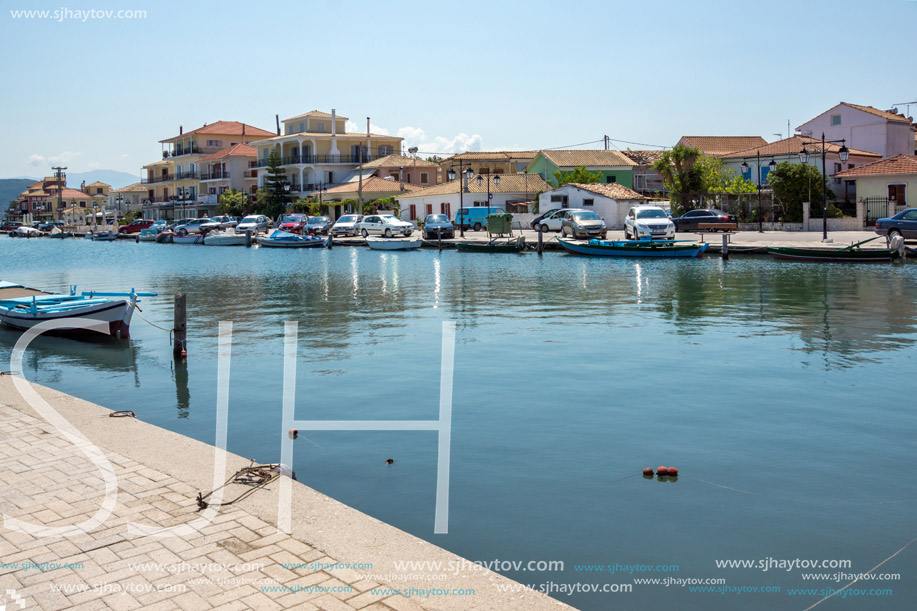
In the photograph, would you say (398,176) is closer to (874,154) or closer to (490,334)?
(874,154)

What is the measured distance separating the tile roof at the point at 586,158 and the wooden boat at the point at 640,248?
35.6 m

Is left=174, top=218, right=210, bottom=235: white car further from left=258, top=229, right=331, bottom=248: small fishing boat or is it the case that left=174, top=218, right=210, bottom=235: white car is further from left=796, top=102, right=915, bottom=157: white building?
left=796, top=102, right=915, bottom=157: white building

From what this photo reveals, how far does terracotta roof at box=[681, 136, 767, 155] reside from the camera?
77625 mm

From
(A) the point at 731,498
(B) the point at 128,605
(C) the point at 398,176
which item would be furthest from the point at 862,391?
(C) the point at 398,176

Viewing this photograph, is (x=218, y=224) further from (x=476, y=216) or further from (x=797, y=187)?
(x=797, y=187)

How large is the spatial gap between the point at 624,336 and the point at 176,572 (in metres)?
15.5

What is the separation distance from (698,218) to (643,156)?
35.6 metres

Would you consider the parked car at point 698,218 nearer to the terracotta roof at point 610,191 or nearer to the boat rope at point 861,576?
the terracotta roof at point 610,191

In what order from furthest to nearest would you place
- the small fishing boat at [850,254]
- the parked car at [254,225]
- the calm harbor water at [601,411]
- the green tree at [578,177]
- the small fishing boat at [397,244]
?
the parked car at [254,225] → the green tree at [578,177] → the small fishing boat at [397,244] → the small fishing boat at [850,254] → the calm harbor water at [601,411]

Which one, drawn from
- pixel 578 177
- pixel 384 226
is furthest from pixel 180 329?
pixel 578 177

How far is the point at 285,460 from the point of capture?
10.5 metres

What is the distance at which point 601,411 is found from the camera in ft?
41.5

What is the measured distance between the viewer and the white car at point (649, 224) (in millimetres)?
46312

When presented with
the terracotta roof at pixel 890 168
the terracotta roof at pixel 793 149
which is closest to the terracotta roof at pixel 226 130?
the terracotta roof at pixel 793 149
